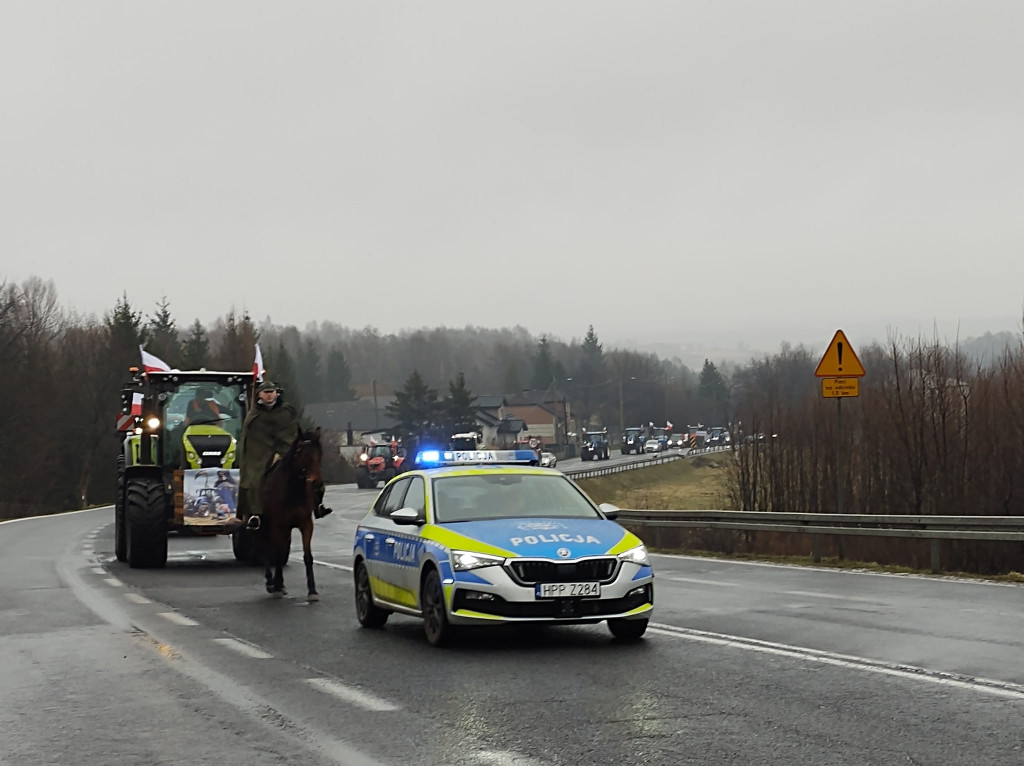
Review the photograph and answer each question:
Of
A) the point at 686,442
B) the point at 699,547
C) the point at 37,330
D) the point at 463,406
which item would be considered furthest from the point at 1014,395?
the point at 686,442

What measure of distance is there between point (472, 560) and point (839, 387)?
37.7 ft

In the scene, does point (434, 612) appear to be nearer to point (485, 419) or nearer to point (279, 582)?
point (279, 582)

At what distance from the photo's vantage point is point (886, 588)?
1667 centimetres

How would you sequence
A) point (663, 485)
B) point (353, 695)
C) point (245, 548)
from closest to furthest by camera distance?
1. point (353, 695)
2. point (245, 548)
3. point (663, 485)

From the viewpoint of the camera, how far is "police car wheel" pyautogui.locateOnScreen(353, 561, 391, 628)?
1290 cm

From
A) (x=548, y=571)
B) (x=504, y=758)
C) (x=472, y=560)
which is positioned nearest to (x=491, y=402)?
(x=472, y=560)

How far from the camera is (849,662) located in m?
9.94

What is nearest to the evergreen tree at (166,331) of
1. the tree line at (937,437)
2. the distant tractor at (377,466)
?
the distant tractor at (377,466)

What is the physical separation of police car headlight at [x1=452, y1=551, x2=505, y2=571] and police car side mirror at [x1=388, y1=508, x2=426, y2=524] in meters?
0.85

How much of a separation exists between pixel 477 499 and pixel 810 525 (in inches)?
449

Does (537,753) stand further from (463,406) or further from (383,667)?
(463,406)

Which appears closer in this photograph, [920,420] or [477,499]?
[477,499]

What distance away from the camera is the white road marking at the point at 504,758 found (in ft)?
21.7

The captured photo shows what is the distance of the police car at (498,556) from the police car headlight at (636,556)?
0.01 metres
